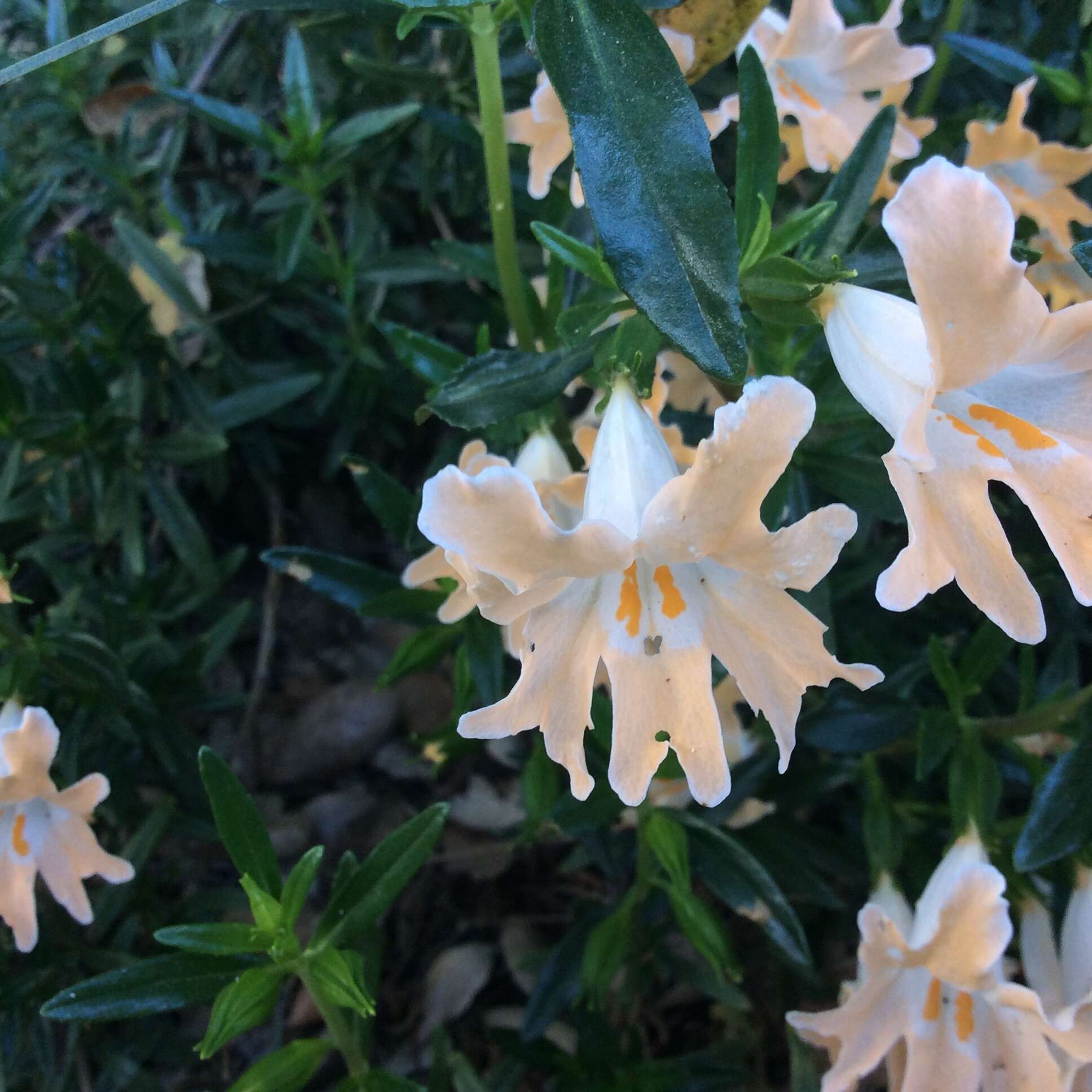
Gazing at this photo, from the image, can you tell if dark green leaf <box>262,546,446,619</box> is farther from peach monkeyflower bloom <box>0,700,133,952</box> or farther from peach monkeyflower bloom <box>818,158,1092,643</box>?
Answer: peach monkeyflower bloom <box>818,158,1092,643</box>

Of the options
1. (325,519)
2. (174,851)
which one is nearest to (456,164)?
(325,519)

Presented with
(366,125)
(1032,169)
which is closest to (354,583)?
(366,125)

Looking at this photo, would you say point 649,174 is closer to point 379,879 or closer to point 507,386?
point 507,386

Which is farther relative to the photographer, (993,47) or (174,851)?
(174,851)

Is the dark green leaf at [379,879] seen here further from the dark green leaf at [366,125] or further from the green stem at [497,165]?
the dark green leaf at [366,125]

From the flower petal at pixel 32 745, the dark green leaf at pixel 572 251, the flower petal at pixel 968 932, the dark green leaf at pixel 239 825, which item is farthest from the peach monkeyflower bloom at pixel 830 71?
the flower petal at pixel 32 745

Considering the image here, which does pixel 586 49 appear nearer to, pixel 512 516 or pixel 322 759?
pixel 512 516
